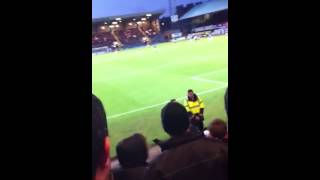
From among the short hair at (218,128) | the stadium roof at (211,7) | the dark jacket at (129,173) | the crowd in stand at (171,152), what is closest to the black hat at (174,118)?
the crowd in stand at (171,152)

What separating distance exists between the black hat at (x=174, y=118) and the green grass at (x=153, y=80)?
50mm

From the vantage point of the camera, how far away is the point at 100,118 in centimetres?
307

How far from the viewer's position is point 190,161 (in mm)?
3447

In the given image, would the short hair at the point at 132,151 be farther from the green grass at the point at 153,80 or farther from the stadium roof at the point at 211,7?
the stadium roof at the point at 211,7

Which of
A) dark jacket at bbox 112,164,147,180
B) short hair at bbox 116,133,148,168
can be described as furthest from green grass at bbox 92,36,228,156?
dark jacket at bbox 112,164,147,180

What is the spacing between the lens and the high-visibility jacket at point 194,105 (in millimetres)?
3420

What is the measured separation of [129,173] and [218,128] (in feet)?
2.64

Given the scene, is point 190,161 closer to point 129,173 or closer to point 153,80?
point 129,173

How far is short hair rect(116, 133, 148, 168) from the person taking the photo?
314cm

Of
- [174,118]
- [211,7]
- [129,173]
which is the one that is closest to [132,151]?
[129,173]
